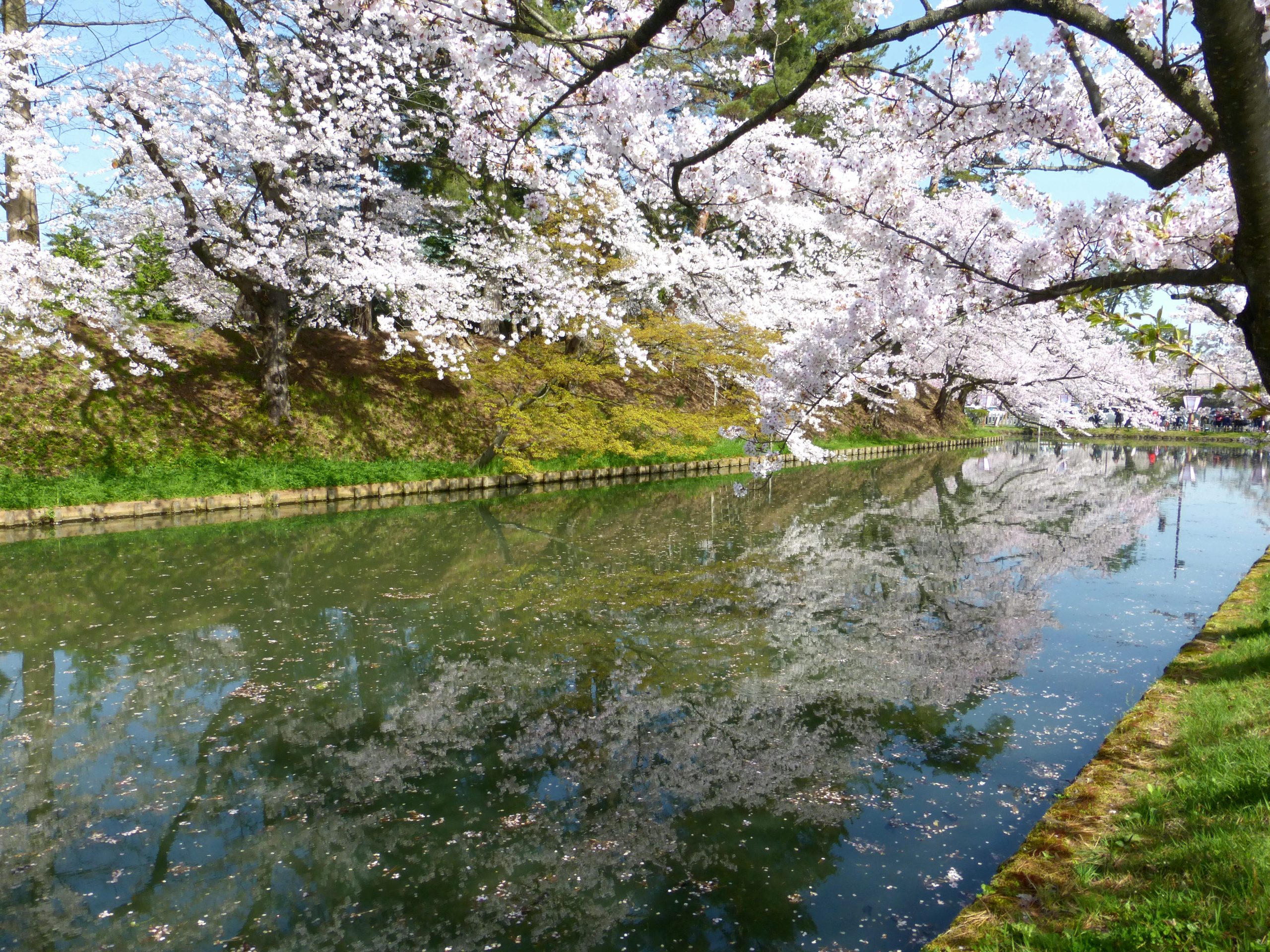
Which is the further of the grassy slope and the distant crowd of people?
the distant crowd of people

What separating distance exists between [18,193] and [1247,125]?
1394cm

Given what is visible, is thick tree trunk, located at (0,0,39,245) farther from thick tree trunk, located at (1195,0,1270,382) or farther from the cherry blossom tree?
thick tree trunk, located at (1195,0,1270,382)

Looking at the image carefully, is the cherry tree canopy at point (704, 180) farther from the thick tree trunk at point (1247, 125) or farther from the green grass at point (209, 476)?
the green grass at point (209, 476)

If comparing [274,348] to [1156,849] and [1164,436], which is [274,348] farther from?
[1164,436]

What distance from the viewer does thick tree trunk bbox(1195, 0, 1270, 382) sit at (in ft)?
6.81

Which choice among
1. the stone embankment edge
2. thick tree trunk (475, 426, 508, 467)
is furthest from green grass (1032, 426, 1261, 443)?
thick tree trunk (475, 426, 508, 467)

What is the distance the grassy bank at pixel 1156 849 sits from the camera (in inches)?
85.2

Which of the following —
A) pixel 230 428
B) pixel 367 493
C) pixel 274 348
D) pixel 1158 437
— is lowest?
pixel 367 493

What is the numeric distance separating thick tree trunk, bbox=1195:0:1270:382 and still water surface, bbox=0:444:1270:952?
234 centimetres

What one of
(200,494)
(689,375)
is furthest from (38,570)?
(689,375)

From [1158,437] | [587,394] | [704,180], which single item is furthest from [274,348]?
[1158,437]

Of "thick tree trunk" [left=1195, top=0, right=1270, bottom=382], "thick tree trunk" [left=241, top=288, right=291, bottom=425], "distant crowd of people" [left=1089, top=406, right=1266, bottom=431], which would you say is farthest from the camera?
"distant crowd of people" [left=1089, top=406, right=1266, bottom=431]

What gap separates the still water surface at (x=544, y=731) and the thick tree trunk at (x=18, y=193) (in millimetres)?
4869

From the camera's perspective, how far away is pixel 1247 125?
2.16 m
